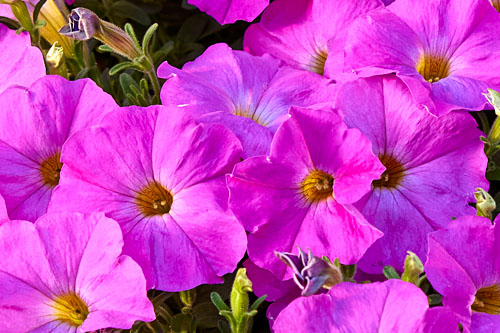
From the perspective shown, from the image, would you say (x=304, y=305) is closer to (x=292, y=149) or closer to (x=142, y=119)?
(x=292, y=149)

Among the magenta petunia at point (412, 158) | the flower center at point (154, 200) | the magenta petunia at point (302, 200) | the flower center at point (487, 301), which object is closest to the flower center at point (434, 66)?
the magenta petunia at point (412, 158)

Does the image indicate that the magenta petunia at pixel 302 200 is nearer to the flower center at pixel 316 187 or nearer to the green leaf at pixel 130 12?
the flower center at pixel 316 187

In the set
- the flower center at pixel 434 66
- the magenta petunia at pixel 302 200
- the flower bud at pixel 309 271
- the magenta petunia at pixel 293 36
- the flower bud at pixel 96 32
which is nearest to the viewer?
the flower bud at pixel 309 271

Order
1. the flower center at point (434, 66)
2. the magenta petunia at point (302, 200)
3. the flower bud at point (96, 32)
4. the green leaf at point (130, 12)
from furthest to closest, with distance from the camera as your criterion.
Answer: the green leaf at point (130, 12), the flower center at point (434, 66), the flower bud at point (96, 32), the magenta petunia at point (302, 200)

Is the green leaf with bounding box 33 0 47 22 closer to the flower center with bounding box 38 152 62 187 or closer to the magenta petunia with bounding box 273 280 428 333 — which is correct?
the flower center with bounding box 38 152 62 187

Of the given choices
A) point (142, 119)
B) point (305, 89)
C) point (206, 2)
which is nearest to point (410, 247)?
point (305, 89)

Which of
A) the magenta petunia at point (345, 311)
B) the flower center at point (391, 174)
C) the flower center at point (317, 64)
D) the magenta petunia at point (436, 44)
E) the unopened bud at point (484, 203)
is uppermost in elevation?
the magenta petunia at point (436, 44)
